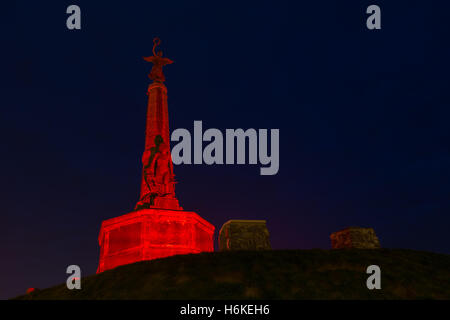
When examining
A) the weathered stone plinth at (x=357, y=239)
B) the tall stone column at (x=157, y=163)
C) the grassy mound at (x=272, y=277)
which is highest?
the tall stone column at (x=157, y=163)

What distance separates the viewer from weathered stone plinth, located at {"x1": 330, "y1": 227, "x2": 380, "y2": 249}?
690 inches

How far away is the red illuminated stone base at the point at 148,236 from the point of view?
78.4 feet

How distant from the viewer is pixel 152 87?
33469 millimetres

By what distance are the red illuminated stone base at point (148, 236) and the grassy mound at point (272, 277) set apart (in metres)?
8.83

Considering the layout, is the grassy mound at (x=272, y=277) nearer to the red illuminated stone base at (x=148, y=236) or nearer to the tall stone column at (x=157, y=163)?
the red illuminated stone base at (x=148, y=236)

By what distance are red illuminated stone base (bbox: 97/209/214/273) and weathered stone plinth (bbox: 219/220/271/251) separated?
765 centimetres

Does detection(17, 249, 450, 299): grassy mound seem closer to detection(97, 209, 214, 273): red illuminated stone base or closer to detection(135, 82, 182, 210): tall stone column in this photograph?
detection(97, 209, 214, 273): red illuminated stone base

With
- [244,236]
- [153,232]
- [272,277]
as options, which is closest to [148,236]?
[153,232]

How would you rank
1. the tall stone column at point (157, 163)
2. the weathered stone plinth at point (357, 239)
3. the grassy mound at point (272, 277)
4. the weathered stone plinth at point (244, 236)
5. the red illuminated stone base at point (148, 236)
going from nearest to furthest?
1. the grassy mound at point (272, 277)
2. the weathered stone plinth at point (244, 236)
3. the weathered stone plinth at point (357, 239)
4. the red illuminated stone base at point (148, 236)
5. the tall stone column at point (157, 163)

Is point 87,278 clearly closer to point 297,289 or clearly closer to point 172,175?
point 297,289

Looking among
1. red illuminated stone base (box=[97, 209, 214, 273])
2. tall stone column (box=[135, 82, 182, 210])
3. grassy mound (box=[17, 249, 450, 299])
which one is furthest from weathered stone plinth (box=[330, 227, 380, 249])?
tall stone column (box=[135, 82, 182, 210])

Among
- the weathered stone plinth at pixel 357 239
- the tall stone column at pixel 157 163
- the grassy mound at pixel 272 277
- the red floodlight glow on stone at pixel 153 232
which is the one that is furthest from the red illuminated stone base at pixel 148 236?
the weathered stone plinth at pixel 357 239
